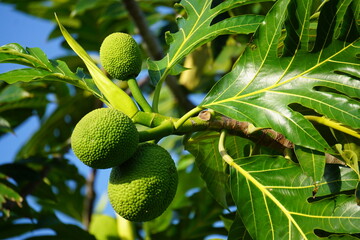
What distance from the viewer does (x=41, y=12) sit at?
3988mm

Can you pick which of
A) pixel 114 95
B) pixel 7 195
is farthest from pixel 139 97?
pixel 7 195

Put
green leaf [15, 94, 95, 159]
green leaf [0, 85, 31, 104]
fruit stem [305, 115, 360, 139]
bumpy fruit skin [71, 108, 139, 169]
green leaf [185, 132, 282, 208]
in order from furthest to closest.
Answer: green leaf [15, 94, 95, 159], green leaf [0, 85, 31, 104], green leaf [185, 132, 282, 208], fruit stem [305, 115, 360, 139], bumpy fruit skin [71, 108, 139, 169]

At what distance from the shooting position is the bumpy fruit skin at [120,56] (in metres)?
1.57

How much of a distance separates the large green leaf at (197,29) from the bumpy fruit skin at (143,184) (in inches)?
11.9

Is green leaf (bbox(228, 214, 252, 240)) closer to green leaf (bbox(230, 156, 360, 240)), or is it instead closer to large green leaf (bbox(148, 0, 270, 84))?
green leaf (bbox(230, 156, 360, 240))

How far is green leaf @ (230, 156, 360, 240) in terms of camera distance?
1352 millimetres

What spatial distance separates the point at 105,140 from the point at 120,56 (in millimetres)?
351

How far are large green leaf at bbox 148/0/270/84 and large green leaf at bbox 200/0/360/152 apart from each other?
14 cm

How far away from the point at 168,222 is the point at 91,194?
60 cm

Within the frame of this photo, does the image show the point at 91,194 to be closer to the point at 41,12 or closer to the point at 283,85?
the point at 41,12

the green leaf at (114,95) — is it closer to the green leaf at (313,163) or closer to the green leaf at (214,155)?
the green leaf at (214,155)

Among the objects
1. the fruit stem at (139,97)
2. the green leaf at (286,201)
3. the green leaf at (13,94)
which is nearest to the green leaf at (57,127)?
the green leaf at (13,94)

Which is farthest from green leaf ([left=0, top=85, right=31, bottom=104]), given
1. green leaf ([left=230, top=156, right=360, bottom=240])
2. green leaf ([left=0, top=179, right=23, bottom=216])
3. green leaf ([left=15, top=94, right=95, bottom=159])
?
green leaf ([left=230, top=156, right=360, bottom=240])

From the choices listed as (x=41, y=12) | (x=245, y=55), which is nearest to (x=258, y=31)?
(x=245, y=55)
